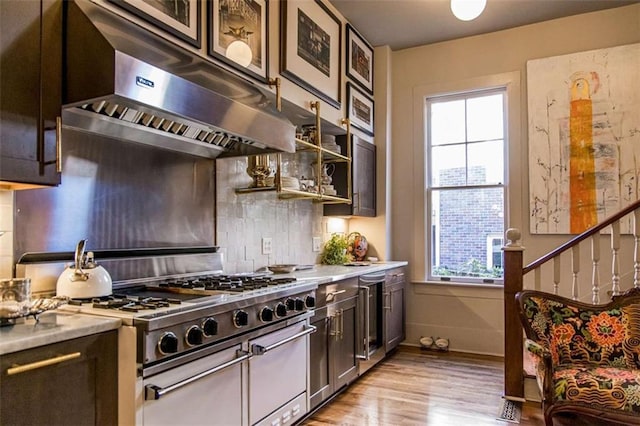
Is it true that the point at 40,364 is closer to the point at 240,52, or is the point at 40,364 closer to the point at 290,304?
the point at 290,304

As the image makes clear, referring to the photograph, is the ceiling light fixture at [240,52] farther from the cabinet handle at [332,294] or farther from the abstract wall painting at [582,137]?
the abstract wall painting at [582,137]

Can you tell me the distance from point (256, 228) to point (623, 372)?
94.9 inches

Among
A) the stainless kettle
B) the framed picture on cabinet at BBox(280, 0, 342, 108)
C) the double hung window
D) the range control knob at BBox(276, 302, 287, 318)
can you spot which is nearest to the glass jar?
the stainless kettle

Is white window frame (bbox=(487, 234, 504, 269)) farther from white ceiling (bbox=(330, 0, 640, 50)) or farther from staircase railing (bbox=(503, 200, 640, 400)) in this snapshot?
white ceiling (bbox=(330, 0, 640, 50))

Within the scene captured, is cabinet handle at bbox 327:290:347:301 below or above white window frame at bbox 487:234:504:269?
below

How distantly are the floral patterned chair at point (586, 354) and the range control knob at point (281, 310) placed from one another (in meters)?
1.38

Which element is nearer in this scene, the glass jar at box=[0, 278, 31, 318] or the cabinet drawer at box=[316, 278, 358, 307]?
the glass jar at box=[0, 278, 31, 318]

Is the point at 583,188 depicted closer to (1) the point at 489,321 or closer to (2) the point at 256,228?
(1) the point at 489,321

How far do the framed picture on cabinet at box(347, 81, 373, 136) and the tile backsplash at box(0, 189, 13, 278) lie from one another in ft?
9.72

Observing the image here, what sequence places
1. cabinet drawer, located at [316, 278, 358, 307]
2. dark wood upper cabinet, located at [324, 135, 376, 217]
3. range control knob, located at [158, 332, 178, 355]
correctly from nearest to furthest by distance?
1. range control knob, located at [158, 332, 178, 355]
2. cabinet drawer, located at [316, 278, 358, 307]
3. dark wood upper cabinet, located at [324, 135, 376, 217]

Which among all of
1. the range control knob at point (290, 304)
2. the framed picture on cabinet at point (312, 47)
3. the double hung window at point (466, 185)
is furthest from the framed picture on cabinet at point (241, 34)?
the double hung window at point (466, 185)

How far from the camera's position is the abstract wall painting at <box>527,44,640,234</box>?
13.0 ft

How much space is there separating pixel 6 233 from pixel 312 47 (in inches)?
101

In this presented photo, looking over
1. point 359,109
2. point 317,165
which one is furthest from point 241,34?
point 359,109
